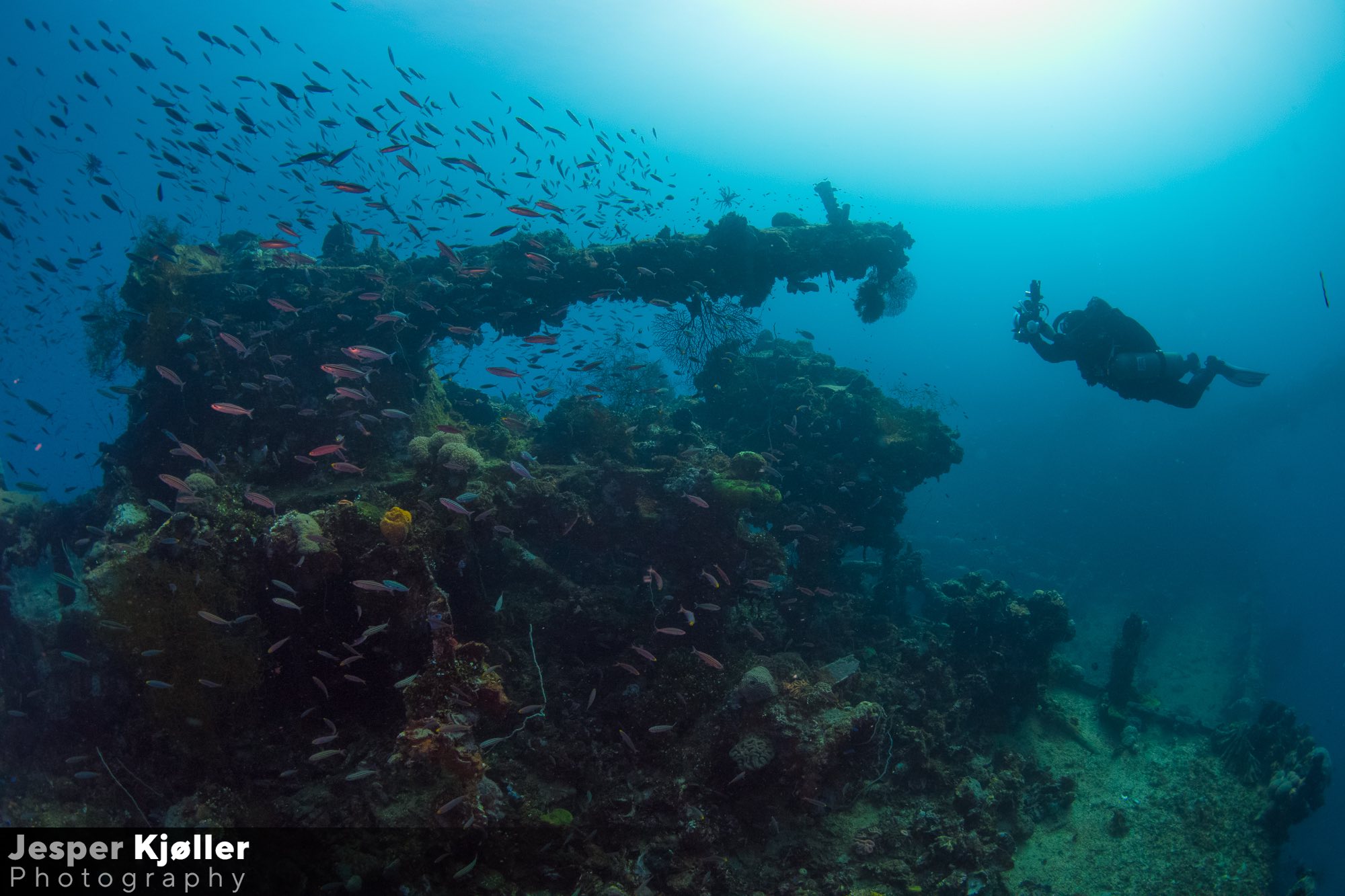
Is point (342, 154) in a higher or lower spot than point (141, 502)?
higher

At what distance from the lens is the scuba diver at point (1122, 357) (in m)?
12.6

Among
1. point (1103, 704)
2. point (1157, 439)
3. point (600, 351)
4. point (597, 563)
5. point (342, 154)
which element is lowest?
point (1103, 704)

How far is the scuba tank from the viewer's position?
12516 millimetres

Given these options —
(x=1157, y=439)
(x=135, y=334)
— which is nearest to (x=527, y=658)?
(x=135, y=334)

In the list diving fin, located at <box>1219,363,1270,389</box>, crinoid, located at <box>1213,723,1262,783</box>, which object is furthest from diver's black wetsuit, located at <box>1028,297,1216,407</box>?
crinoid, located at <box>1213,723,1262,783</box>

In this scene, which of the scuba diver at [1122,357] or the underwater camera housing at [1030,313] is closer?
the scuba diver at [1122,357]

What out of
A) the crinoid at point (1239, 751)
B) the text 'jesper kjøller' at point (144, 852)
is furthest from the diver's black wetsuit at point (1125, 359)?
the text 'jesper kjøller' at point (144, 852)

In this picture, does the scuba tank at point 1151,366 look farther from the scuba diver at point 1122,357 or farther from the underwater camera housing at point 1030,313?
the underwater camera housing at point 1030,313

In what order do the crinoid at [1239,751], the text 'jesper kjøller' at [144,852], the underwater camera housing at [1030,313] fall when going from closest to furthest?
the text 'jesper kjøller' at [144,852] → the crinoid at [1239,751] → the underwater camera housing at [1030,313]

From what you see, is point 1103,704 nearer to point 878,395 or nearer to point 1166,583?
point 878,395

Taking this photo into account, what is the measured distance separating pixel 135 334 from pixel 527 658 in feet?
39.8

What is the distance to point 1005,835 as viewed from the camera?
7816 millimetres

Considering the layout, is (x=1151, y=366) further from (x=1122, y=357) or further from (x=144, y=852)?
(x=144, y=852)

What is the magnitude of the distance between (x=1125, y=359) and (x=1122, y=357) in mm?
81
